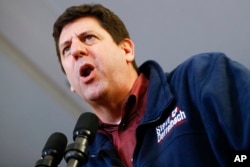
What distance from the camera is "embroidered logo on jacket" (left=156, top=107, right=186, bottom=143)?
638mm

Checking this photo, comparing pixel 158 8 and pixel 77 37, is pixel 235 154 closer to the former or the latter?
pixel 77 37

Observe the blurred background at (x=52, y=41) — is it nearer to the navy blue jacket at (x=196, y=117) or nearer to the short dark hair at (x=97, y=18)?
the short dark hair at (x=97, y=18)

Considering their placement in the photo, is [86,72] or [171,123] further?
[86,72]

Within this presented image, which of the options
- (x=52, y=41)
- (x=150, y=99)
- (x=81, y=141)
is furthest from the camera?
(x=52, y=41)

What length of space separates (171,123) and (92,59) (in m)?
0.30

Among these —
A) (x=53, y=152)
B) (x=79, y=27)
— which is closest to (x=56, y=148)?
(x=53, y=152)

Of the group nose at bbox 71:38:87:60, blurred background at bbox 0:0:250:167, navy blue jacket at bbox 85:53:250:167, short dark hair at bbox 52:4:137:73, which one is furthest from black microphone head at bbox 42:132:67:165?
blurred background at bbox 0:0:250:167

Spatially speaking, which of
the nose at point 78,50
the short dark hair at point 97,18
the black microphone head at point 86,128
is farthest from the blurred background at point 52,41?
the black microphone head at point 86,128

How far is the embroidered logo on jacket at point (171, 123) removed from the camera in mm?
638

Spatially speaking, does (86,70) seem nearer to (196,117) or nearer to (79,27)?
(79,27)

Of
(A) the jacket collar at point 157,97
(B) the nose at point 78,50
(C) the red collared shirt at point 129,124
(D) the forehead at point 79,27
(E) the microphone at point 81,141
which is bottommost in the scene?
(C) the red collared shirt at point 129,124

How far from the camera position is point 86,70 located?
0.85 meters

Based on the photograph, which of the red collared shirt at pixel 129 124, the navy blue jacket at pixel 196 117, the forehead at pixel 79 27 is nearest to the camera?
the navy blue jacket at pixel 196 117

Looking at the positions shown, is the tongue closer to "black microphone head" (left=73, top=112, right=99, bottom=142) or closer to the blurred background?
"black microphone head" (left=73, top=112, right=99, bottom=142)
